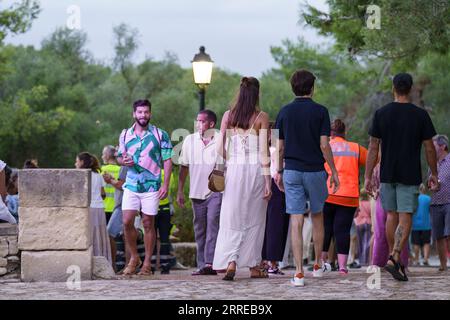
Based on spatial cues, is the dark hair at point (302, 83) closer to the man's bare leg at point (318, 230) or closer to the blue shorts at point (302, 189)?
the blue shorts at point (302, 189)

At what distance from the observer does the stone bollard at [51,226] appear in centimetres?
1102

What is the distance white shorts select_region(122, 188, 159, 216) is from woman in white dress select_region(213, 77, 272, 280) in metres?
1.06

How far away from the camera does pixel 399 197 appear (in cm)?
1083

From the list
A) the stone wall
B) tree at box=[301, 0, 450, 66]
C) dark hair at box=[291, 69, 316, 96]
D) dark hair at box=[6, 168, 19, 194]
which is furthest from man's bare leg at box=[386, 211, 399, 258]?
tree at box=[301, 0, 450, 66]

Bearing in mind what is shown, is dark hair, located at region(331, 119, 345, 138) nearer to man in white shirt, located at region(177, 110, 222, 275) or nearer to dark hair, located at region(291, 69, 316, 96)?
man in white shirt, located at region(177, 110, 222, 275)

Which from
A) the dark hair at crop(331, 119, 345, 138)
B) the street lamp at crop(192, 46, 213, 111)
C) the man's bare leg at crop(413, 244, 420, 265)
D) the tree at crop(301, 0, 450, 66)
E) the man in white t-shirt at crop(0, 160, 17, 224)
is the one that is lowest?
the man's bare leg at crop(413, 244, 420, 265)

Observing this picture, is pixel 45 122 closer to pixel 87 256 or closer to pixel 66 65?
pixel 66 65

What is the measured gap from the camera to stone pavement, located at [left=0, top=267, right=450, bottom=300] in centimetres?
934

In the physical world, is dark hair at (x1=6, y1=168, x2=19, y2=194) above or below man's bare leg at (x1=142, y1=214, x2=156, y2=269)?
above

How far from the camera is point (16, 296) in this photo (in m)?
9.52

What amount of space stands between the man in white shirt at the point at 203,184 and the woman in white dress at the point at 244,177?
112cm

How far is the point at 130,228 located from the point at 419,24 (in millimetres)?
6914

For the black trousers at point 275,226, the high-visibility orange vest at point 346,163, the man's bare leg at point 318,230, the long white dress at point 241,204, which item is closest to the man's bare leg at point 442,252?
the high-visibility orange vest at point 346,163

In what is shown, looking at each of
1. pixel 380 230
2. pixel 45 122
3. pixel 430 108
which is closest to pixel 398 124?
pixel 380 230
